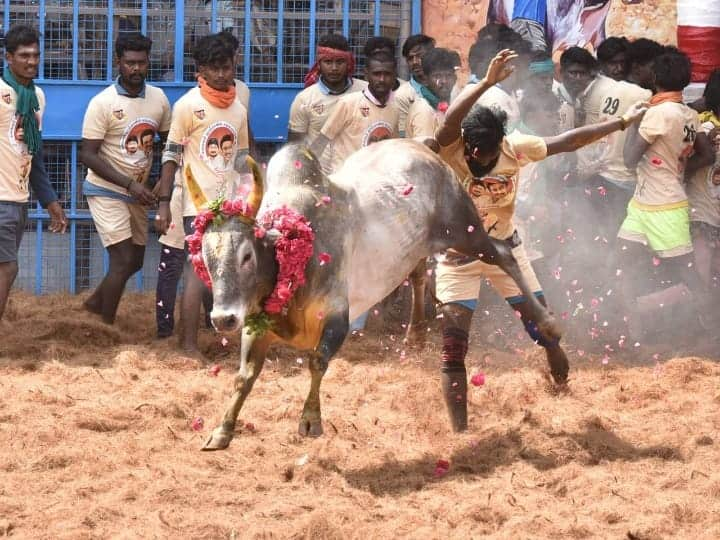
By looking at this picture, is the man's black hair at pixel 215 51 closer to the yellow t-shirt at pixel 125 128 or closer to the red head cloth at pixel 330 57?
the yellow t-shirt at pixel 125 128

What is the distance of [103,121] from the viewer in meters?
9.55

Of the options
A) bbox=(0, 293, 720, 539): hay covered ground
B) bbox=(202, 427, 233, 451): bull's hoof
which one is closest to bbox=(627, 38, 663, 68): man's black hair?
bbox=(0, 293, 720, 539): hay covered ground

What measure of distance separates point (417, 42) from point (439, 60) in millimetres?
314

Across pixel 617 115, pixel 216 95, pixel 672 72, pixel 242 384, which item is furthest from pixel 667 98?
pixel 242 384

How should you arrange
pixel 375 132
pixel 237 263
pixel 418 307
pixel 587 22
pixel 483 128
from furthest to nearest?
pixel 587 22
pixel 375 132
pixel 418 307
pixel 483 128
pixel 237 263

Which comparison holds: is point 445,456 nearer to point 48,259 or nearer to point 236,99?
point 236,99

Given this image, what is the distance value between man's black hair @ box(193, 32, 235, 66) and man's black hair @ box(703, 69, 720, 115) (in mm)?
3616

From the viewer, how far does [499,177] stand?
24.3ft

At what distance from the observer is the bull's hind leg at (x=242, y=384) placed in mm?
6316

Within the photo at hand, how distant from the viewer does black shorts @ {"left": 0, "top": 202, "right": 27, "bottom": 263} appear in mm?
8945

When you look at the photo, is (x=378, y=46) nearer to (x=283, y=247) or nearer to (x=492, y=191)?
(x=492, y=191)

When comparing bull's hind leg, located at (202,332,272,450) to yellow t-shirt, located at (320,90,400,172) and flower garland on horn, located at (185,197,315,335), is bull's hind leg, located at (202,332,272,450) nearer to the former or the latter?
flower garland on horn, located at (185,197,315,335)

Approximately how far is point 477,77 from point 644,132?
51.4 inches

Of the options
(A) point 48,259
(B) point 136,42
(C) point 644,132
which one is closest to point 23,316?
(A) point 48,259
